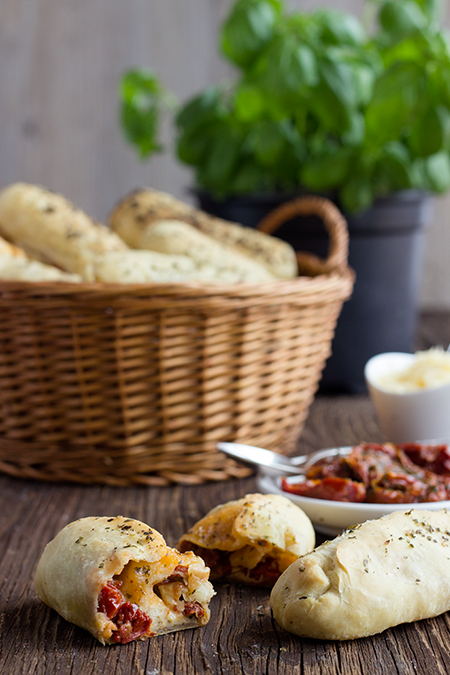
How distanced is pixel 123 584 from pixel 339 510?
0.32 meters

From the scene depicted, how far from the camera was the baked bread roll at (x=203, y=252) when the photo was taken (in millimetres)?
1320

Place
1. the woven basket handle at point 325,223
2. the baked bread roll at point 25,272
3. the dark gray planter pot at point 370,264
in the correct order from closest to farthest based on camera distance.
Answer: the baked bread roll at point 25,272 < the woven basket handle at point 325,223 < the dark gray planter pot at point 370,264

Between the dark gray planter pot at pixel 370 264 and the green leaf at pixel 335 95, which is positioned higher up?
the green leaf at pixel 335 95

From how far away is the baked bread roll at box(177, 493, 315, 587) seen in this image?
84 centimetres

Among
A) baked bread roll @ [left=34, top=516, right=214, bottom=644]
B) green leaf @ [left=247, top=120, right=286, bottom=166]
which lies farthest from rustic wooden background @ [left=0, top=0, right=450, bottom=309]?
baked bread roll @ [left=34, top=516, right=214, bottom=644]

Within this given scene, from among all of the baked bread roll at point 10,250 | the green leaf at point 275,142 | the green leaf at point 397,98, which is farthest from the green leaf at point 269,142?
the baked bread roll at point 10,250

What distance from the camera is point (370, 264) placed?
1.75m

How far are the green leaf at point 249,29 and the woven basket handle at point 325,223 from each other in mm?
355

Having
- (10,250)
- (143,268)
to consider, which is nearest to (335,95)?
(143,268)

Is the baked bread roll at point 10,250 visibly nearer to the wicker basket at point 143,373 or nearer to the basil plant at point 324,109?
the wicker basket at point 143,373

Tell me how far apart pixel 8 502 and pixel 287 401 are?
53 centimetres

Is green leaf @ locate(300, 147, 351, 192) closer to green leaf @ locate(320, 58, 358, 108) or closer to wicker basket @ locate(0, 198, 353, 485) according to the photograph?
green leaf @ locate(320, 58, 358, 108)

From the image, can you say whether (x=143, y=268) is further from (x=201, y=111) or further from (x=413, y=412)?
(x=201, y=111)

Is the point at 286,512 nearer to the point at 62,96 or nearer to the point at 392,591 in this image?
the point at 392,591
